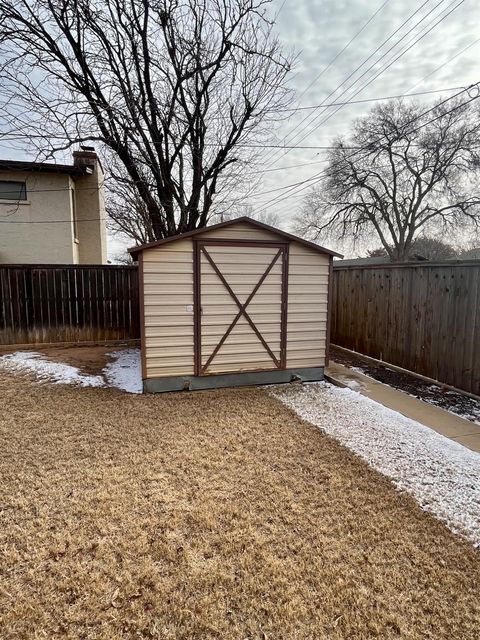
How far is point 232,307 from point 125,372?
2453mm

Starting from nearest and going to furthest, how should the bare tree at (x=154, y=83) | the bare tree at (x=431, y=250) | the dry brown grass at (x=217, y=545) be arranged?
the dry brown grass at (x=217, y=545) → the bare tree at (x=154, y=83) → the bare tree at (x=431, y=250)

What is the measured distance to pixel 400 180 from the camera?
74.6 ft

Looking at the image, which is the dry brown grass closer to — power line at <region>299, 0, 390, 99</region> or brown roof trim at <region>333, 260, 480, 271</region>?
brown roof trim at <region>333, 260, 480, 271</region>

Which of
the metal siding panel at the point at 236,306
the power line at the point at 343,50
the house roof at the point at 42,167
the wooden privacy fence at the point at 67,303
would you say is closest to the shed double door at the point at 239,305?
the metal siding panel at the point at 236,306

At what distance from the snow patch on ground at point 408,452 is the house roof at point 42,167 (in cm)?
880

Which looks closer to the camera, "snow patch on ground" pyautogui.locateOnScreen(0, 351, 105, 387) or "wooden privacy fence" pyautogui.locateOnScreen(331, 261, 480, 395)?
"wooden privacy fence" pyautogui.locateOnScreen(331, 261, 480, 395)

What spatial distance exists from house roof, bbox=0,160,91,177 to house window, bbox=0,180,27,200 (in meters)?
0.37

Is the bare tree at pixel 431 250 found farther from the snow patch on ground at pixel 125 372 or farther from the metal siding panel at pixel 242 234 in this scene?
the metal siding panel at pixel 242 234

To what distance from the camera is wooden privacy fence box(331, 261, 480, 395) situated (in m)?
5.12

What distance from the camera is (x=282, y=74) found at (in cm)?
909

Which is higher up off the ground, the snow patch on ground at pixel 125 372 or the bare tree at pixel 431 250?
the bare tree at pixel 431 250

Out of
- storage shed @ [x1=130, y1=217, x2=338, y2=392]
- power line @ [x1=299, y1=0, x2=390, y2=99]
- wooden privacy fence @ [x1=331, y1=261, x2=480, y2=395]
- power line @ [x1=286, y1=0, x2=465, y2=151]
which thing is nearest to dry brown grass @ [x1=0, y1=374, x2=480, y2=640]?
storage shed @ [x1=130, y1=217, x2=338, y2=392]

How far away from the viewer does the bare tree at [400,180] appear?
2020 cm

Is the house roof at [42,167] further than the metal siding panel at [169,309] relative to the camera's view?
Yes
